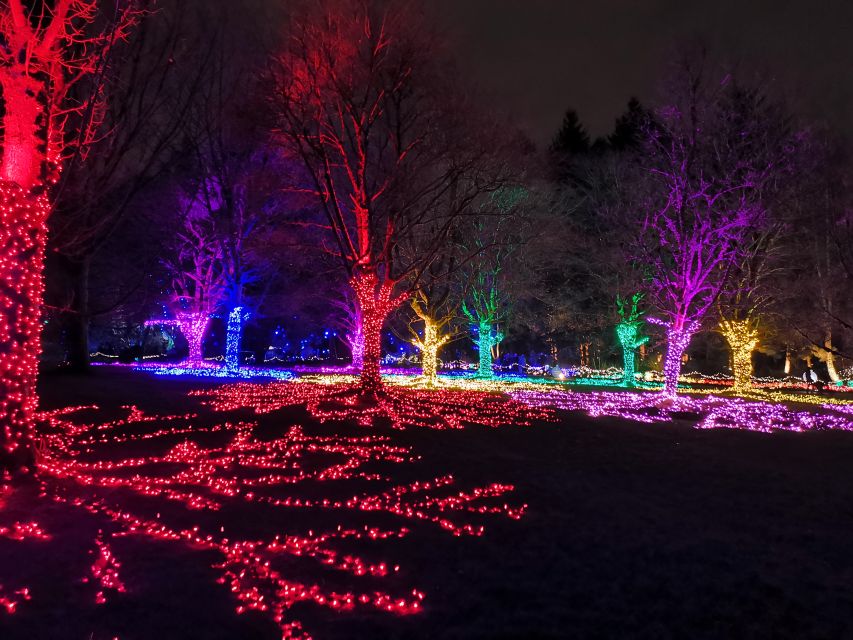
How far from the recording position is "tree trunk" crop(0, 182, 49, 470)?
627 cm

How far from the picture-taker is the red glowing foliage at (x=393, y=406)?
11.4 m

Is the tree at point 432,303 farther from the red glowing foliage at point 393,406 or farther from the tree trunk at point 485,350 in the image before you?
the red glowing foliage at point 393,406

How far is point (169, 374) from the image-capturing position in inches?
850

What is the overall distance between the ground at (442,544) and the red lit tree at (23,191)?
945 mm

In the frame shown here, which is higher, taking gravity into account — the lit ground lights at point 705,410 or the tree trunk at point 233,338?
the tree trunk at point 233,338

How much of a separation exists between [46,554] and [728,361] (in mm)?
36554

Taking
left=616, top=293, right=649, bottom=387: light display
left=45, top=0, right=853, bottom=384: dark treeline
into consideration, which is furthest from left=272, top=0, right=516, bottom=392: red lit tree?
left=616, top=293, right=649, bottom=387: light display

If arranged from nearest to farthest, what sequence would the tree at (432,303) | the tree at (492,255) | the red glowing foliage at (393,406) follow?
1. the red glowing foliage at (393,406)
2. the tree at (432,303)
3. the tree at (492,255)

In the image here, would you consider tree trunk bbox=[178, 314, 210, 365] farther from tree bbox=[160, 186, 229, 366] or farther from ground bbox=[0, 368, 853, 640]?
ground bbox=[0, 368, 853, 640]

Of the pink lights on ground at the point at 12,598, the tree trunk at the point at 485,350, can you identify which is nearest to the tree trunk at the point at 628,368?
the tree trunk at the point at 485,350

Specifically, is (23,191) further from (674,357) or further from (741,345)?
(741,345)

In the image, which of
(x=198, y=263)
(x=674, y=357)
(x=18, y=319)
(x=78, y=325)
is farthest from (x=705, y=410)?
(x=198, y=263)

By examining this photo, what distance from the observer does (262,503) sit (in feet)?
18.9

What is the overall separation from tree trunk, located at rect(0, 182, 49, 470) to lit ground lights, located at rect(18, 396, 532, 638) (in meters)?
0.55
